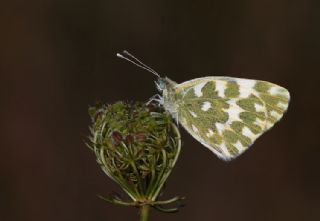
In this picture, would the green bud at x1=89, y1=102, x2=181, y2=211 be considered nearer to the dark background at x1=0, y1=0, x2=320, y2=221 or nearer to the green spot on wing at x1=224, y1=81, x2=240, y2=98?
the green spot on wing at x1=224, y1=81, x2=240, y2=98

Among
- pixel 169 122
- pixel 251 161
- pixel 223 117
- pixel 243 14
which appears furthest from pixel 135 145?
pixel 243 14

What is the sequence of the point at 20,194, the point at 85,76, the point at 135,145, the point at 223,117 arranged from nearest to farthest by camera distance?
1. the point at 135,145
2. the point at 223,117
3. the point at 20,194
4. the point at 85,76

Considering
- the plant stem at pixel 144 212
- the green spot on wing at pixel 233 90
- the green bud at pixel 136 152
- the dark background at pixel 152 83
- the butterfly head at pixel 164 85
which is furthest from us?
the dark background at pixel 152 83

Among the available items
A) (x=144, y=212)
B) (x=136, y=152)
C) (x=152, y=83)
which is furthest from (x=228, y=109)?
(x=152, y=83)

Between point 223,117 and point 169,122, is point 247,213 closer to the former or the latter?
point 223,117

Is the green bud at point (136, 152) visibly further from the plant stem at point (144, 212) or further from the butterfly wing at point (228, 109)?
the butterfly wing at point (228, 109)

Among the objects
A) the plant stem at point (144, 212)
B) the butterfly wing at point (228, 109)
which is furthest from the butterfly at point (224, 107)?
the plant stem at point (144, 212)

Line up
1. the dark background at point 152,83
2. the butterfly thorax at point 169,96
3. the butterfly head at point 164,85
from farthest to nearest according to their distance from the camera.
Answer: the dark background at point 152,83 < the butterfly head at point 164,85 < the butterfly thorax at point 169,96
